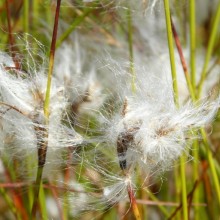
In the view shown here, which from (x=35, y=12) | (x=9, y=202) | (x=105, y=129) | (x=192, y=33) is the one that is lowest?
(x=9, y=202)

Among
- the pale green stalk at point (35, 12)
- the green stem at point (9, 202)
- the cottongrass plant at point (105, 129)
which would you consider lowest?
the green stem at point (9, 202)

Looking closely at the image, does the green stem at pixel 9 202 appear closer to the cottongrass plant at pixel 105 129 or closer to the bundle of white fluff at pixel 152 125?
the cottongrass plant at pixel 105 129

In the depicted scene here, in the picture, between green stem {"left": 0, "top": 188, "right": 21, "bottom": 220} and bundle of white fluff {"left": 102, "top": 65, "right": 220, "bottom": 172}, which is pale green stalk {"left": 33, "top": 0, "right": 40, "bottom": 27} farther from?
bundle of white fluff {"left": 102, "top": 65, "right": 220, "bottom": 172}

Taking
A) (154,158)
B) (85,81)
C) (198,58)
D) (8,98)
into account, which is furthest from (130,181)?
(198,58)

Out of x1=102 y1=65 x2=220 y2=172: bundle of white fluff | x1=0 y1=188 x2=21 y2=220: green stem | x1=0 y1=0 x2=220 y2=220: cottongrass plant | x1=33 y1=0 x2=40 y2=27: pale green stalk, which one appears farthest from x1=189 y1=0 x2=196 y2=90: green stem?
x1=33 y1=0 x2=40 y2=27: pale green stalk

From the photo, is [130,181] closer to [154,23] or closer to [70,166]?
[70,166]

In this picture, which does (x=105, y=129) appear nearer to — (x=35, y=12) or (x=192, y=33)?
(x=192, y=33)

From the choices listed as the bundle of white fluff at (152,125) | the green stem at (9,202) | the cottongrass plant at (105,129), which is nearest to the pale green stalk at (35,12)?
the cottongrass plant at (105,129)

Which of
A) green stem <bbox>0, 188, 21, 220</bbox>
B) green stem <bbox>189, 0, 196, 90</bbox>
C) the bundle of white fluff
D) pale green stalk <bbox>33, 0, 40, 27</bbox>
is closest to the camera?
the bundle of white fluff

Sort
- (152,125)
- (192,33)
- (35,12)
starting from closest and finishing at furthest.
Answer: (152,125)
(192,33)
(35,12)

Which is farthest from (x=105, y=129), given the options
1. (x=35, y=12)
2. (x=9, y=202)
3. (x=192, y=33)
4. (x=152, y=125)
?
(x=35, y=12)

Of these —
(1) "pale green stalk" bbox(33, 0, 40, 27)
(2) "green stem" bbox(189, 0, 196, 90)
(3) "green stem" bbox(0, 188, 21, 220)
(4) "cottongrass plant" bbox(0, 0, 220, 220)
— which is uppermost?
(1) "pale green stalk" bbox(33, 0, 40, 27)
